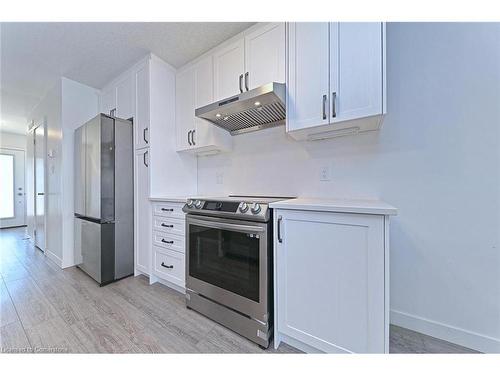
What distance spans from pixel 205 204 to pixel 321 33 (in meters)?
1.38

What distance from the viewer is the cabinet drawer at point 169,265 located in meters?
1.82

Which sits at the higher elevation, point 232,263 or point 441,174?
point 441,174

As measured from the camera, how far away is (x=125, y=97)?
7.93ft

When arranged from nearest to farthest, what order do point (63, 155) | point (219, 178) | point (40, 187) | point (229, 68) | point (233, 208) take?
point (233, 208)
point (229, 68)
point (219, 178)
point (63, 155)
point (40, 187)

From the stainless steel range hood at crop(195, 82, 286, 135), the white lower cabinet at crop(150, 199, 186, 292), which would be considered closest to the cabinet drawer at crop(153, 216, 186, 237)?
the white lower cabinet at crop(150, 199, 186, 292)

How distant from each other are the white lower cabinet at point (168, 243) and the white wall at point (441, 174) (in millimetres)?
1443

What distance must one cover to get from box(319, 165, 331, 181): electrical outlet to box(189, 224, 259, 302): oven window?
81cm

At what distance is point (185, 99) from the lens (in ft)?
7.31

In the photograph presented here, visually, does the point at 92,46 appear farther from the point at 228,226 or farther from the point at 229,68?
the point at 228,226

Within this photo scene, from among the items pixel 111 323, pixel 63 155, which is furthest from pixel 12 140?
pixel 111 323

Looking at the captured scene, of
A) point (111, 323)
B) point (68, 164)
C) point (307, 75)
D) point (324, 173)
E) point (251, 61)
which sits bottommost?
point (111, 323)

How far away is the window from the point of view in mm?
4941

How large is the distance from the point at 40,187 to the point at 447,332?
505cm
